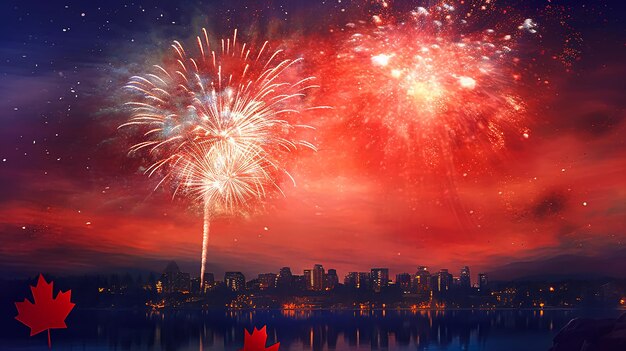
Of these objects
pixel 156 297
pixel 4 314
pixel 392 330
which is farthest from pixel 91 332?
pixel 156 297

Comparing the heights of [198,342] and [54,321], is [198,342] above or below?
below

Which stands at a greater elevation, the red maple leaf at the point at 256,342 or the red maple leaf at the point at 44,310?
the red maple leaf at the point at 44,310

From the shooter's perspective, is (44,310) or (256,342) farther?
(44,310)

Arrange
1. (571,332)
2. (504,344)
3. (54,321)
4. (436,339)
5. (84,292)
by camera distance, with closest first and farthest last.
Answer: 1. (54,321)
2. (571,332)
3. (504,344)
4. (436,339)
5. (84,292)

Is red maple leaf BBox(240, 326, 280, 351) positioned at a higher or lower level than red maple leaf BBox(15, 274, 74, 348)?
lower

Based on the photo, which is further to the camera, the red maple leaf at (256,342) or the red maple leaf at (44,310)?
the red maple leaf at (44,310)

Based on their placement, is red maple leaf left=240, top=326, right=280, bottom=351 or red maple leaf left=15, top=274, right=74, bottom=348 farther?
red maple leaf left=15, top=274, right=74, bottom=348

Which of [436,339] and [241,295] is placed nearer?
[436,339]

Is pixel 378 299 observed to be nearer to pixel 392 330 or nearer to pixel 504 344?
pixel 392 330

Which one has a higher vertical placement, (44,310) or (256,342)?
(44,310)

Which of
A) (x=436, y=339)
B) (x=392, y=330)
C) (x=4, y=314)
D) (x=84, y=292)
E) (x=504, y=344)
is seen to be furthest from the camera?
(x=84, y=292)
